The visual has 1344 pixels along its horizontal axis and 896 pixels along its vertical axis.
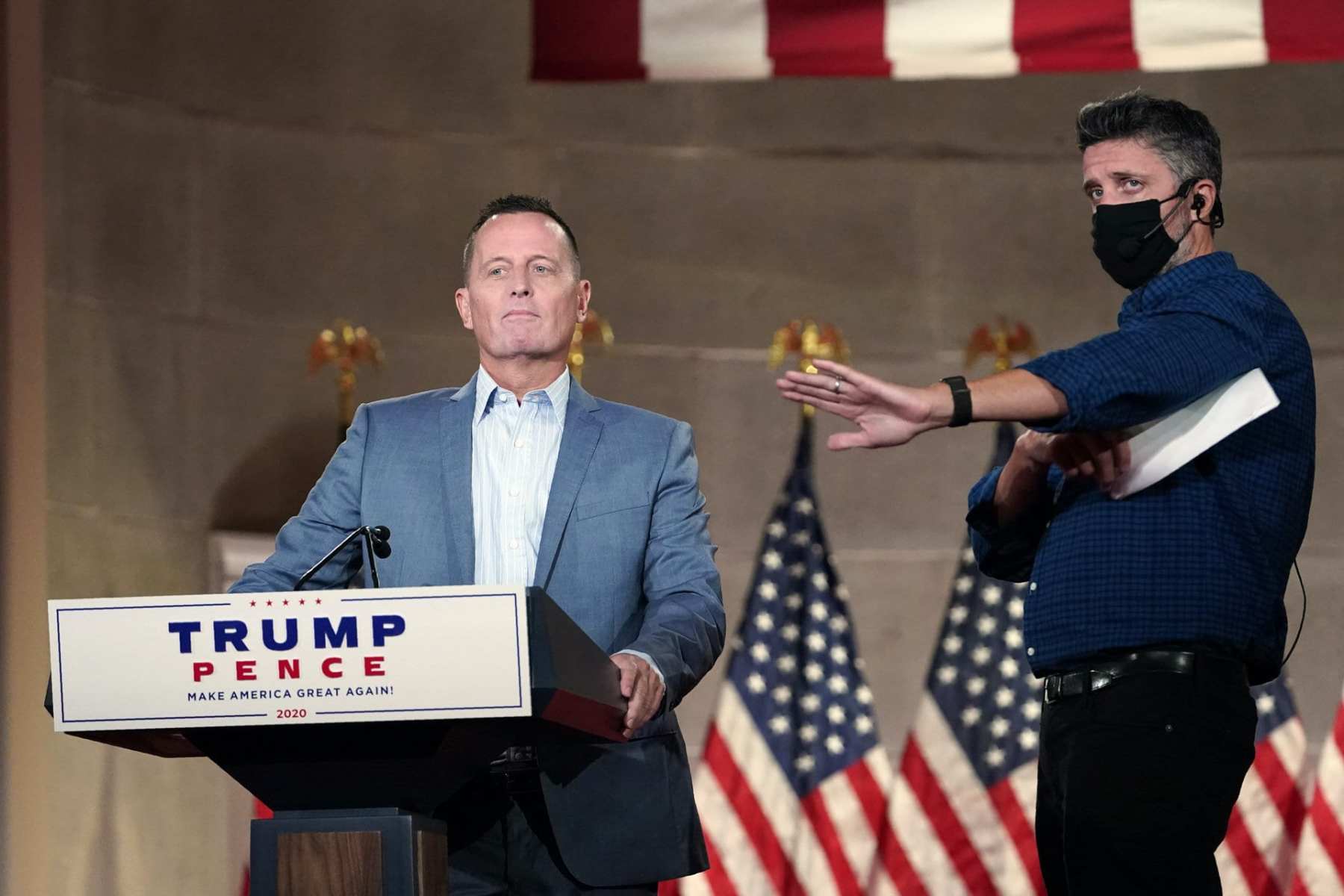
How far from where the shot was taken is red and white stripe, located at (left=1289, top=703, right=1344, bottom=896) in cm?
518

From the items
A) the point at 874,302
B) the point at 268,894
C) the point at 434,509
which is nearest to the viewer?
the point at 268,894

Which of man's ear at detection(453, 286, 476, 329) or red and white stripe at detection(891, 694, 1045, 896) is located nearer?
man's ear at detection(453, 286, 476, 329)

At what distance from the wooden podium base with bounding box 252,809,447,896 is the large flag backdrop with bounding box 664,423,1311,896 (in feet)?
11.3

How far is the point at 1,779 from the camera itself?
184 inches

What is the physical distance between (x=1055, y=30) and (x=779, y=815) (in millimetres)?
2487

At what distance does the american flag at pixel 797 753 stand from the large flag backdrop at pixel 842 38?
1.51 metres

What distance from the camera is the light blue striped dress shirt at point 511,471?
97.5 inches

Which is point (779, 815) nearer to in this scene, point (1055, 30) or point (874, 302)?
point (874, 302)

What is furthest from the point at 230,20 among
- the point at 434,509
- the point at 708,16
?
the point at 434,509

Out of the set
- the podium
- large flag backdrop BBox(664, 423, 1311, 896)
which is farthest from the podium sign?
large flag backdrop BBox(664, 423, 1311, 896)

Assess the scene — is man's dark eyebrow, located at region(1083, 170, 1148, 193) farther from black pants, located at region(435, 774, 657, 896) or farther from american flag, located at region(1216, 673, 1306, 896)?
american flag, located at region(1216, 673, 1306, 896)

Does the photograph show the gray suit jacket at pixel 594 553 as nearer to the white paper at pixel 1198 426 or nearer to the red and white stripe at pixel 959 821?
the white paper at pixel 1198 426

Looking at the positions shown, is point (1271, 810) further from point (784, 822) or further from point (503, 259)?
point (503, 259)

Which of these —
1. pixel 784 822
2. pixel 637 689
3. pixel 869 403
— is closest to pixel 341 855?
pixel 637 689
